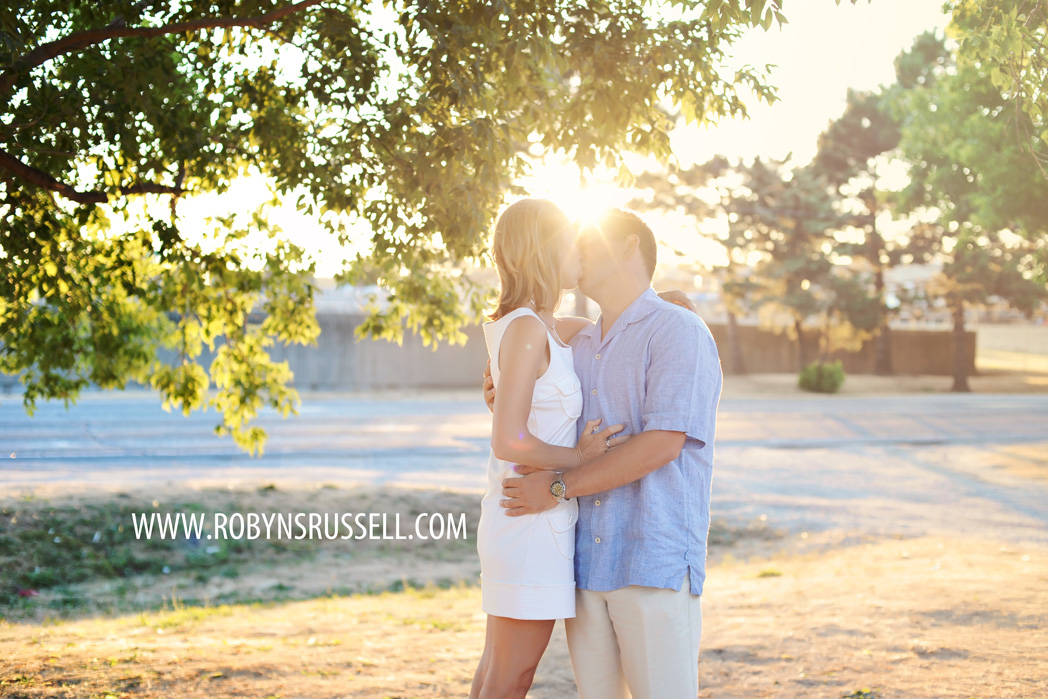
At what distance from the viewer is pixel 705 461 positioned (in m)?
2.69

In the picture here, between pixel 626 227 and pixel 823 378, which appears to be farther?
pixel 823 378

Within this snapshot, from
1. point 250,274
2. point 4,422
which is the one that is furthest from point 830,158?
point 250,274

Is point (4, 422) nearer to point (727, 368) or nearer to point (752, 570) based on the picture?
point (752, 570)

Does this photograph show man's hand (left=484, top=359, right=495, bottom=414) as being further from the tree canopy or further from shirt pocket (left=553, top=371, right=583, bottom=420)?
the tree canopy

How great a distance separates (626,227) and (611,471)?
728 mm

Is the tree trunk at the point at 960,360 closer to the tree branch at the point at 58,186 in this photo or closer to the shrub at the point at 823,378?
the shrub at the point at 823,378

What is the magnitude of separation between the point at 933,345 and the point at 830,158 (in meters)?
13.1

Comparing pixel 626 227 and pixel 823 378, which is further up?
pixel 626 227

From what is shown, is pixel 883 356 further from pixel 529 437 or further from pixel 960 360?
pixel 529 437

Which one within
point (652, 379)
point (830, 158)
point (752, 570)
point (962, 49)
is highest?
point (830, 158)

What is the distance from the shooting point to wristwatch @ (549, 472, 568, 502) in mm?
2580

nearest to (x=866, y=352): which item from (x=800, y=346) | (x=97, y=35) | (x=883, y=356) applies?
(x=883, y=356)

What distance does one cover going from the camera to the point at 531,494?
2594mm

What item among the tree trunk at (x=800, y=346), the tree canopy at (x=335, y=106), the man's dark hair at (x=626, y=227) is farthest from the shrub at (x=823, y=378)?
the man's dark hair at (x=626, y=227)
